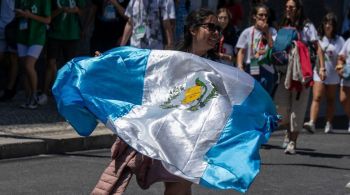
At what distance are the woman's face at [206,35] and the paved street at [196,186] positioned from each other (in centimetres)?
294

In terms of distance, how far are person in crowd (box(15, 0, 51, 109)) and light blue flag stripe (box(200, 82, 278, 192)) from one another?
25.5 ft

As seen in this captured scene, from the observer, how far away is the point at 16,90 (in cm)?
1431

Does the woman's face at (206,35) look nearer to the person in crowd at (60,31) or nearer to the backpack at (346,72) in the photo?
the person in crowd at (60,31)

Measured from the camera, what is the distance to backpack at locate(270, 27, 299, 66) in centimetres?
1134

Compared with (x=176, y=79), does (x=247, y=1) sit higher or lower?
lower

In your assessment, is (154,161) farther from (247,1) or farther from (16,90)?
(247,1)

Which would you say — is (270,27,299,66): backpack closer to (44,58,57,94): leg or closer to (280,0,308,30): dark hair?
(280,0,308,30): dark hair

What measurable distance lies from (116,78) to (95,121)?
26 centimetres

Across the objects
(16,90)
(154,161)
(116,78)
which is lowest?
(16,90)

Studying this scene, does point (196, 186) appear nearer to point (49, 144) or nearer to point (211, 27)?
point (49, 144)

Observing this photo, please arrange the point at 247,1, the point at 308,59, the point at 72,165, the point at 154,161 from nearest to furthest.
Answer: the point at 154,161, the point at 72,165, the point at 308,59, the point at 247,1

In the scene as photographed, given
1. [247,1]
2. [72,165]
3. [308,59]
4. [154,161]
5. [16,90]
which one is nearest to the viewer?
[154,161]

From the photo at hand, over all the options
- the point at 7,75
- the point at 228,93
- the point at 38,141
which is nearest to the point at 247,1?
the point at 7,75

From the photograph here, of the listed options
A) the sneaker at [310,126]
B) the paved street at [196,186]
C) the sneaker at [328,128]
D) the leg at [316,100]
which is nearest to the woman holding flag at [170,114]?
the paved street at [196,186]
